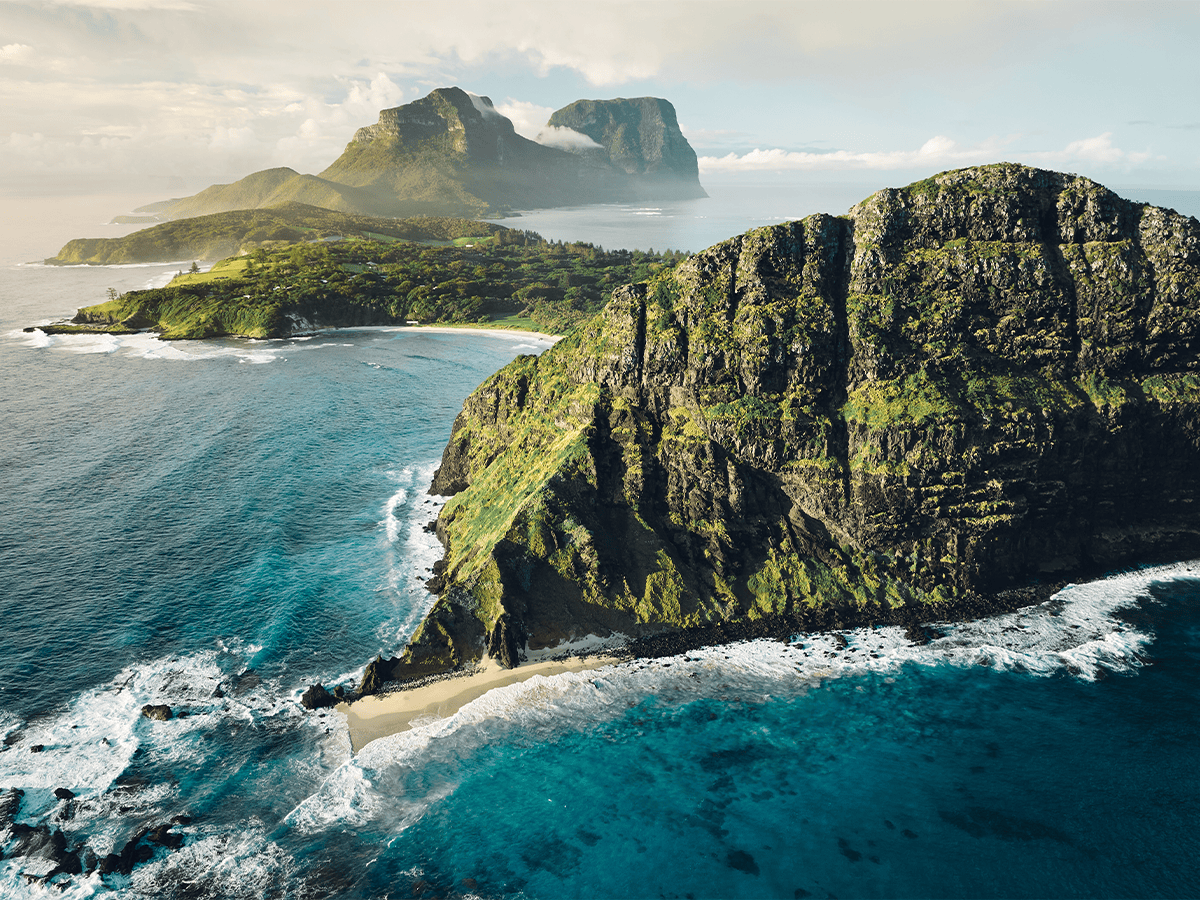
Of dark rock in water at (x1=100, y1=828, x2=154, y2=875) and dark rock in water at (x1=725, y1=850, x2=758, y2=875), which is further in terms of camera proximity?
dark rock in water at (x1=100, y1=828, x2=154, y2=875)

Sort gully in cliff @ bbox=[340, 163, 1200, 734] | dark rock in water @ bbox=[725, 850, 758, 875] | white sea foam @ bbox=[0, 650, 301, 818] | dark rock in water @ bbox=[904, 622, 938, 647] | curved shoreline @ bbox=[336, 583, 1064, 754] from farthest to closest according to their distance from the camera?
1. gully in cliff @ bbox=[340, 163, 1200, 734]
2. dark rock in water @ bbox=[904, 622, 938, 647]
3. curved shoreline @ bbox=[336, 583, 1064, 754]
4. white sea foam @ bbox=[0, 650, 301, 818]
5. dark rock in water @ bbox=[725, 850, 758, 875]

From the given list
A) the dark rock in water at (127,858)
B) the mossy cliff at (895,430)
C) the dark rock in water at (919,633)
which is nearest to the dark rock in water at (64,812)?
the dark rock in water at (127,858)

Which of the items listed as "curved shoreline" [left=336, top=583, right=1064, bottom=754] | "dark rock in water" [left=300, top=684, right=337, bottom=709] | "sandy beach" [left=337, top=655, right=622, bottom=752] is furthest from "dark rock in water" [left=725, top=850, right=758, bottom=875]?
"dark rock in water" [left=300, top=684, right=337, bottom=709]

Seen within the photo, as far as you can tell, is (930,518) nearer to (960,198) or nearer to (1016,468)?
(1016,468)

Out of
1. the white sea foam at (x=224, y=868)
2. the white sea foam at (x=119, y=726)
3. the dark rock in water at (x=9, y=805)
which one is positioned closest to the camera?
the white sea foam at (x=224, y=868)

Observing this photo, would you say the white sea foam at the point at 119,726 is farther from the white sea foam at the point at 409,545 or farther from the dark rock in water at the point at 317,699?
the white sea foam at the point at 409,545

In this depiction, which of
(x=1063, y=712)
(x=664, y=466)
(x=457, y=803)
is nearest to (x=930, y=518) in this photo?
(x=1063, y=712)

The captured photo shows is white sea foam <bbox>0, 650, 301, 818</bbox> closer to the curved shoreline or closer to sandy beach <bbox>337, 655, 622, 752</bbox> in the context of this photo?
sandy beach <bbox>337, 655, 622, 752</bbox>
